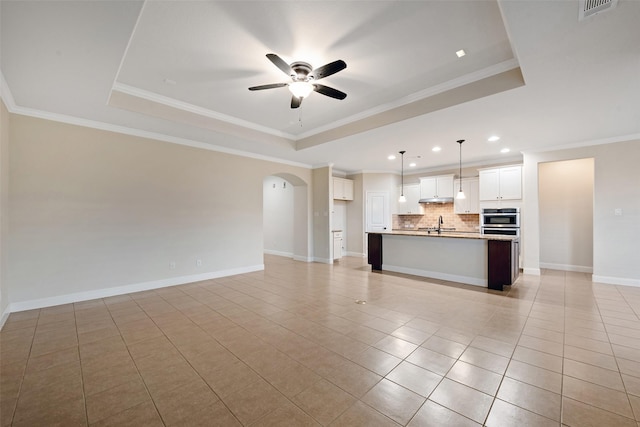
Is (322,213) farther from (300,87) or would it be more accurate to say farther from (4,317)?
(4,317)

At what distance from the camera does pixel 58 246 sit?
12.6ft

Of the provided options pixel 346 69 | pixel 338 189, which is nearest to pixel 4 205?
pixel 346 69

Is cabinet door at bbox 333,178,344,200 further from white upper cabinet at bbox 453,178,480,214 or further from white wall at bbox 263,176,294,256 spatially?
white upper cabinet at bbox 453,178,480,214

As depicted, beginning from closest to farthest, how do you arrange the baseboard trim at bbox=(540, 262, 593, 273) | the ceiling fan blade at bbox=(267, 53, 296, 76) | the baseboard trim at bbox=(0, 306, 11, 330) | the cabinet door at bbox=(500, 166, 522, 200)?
the ceiling fan blade at bbox=(267, 53, 296, 76)
the baseboard trim at bbox=(0, 306, 11, 330)
the baseboard trim at bbox=(540, 262, 593, 273)
the cabinet door at bbox=(500, 166, 522, 200)

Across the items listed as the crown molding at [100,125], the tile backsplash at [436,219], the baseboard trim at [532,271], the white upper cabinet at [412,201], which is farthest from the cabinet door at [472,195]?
the crown molding at [100,125]

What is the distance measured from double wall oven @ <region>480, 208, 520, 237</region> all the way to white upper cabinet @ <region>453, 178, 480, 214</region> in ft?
1.72

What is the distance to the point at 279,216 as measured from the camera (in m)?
9.03

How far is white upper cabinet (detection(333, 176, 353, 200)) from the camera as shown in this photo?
321 inches

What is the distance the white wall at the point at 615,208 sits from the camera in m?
4.86

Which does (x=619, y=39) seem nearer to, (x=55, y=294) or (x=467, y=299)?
(x=467, y=299)

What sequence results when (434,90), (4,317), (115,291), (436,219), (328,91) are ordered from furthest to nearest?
(436,219) < (115,291) < (434,90) < (4,317) < (328,91)

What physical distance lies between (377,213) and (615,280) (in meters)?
5.41

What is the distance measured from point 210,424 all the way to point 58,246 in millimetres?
3966

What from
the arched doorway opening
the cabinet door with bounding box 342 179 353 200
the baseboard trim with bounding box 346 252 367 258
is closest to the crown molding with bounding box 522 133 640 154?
the cabinet door with bounding box 342 179 353 200
